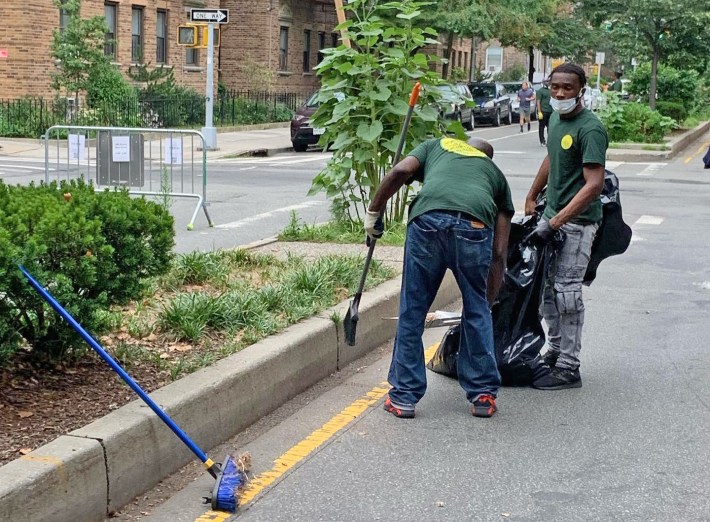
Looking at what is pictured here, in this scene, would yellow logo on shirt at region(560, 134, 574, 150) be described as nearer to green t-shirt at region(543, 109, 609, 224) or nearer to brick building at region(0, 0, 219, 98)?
green t-shirt at region(543, 109, 609, 224)

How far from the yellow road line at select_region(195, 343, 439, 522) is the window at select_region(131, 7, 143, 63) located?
28.7 meters

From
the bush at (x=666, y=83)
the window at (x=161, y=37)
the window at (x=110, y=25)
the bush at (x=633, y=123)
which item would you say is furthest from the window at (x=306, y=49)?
the bush at (x=633, y=123)

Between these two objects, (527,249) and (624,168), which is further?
(624,168)

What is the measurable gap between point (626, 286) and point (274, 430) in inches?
216

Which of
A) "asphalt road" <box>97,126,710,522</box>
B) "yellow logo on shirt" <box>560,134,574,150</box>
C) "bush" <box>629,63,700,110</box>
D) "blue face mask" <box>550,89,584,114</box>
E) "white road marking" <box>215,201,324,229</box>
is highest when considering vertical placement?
"bush" <box>629,63,700,110</box>

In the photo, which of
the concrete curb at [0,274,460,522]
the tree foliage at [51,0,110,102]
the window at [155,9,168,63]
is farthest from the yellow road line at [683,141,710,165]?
the concrete curb at [0,274,460,522]

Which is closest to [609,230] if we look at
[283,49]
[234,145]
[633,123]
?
[234,145]

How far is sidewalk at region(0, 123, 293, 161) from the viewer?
2449 centimetres

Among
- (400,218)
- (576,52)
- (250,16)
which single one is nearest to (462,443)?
(400,218)

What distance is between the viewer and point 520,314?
6617mm

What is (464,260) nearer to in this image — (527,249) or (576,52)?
(527,249)

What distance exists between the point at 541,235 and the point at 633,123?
78.5ft

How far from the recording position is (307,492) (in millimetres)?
4934

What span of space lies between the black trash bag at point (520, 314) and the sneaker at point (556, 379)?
5cm
